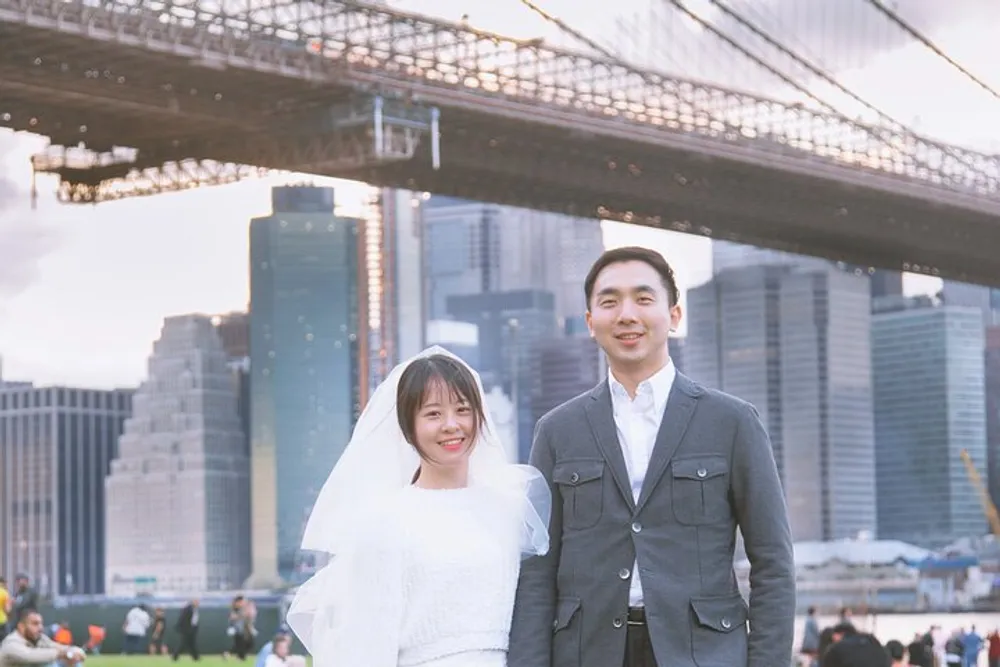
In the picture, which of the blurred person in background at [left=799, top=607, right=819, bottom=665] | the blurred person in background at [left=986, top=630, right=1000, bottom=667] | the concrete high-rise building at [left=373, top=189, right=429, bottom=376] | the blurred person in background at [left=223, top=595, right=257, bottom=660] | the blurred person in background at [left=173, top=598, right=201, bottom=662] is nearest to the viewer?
the blurred person in background at [left=799, top=607, right=819, bottom=665]

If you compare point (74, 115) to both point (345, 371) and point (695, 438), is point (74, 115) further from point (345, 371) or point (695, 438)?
point (345, 371)

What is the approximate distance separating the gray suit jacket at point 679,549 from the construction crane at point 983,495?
208 ft

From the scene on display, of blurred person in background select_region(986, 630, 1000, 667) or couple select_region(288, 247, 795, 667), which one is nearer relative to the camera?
couple select_region(288, 247, 795, 667)

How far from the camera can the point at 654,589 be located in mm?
3336

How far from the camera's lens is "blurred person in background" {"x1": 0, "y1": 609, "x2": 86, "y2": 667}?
1002cm

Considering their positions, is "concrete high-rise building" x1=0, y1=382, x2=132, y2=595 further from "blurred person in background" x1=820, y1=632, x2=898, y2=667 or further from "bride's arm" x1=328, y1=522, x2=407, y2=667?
"bride's arm" x1=328, y1=522, x2=407, y2=667

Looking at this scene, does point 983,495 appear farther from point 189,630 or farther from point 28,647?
point 28,647

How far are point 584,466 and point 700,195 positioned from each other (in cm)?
2711

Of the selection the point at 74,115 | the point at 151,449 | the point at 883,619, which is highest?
the point at 74,115

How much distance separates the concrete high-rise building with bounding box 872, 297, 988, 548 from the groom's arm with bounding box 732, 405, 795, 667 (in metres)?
62.6

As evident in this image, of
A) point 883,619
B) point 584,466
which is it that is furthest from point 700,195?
point 883,619

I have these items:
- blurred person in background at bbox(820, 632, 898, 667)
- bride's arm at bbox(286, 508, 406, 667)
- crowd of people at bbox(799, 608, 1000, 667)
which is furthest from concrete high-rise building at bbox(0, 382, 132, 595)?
bride's arm at bbox(286, 508, 406, 667)

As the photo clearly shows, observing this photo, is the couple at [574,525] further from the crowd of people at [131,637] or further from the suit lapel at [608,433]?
the crowd of people at [131,637]

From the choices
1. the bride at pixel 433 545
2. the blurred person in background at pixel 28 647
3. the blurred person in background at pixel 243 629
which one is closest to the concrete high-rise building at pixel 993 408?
the blurred person in background at pixel 243 629
